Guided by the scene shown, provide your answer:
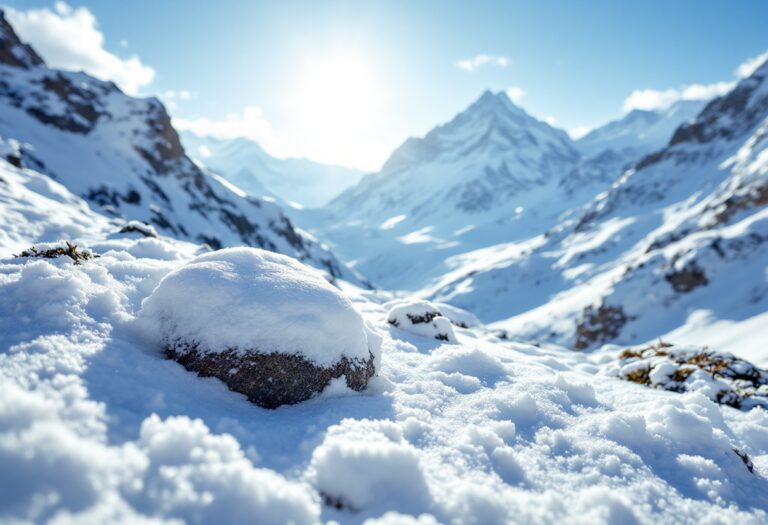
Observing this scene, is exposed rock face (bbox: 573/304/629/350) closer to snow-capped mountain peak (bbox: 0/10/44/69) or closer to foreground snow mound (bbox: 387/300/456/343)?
foreground snow mound (bbox: 387/300/456/343)

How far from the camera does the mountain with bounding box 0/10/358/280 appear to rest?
3822 centimetres

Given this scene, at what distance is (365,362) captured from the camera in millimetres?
4844

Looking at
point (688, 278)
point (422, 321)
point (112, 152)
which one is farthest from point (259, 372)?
point (112, 152)

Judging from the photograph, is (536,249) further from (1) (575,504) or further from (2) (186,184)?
(1) (575,504)

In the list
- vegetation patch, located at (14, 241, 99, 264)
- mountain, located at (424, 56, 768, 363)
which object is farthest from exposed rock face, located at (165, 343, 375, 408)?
mountain, located at (424, 56, 768, 363)

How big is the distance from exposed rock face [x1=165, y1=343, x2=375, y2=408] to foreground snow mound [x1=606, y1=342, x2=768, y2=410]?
774 cm

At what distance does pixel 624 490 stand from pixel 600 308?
135ft

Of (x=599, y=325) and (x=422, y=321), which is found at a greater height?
(x=599, y=325)

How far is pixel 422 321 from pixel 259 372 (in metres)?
4.62

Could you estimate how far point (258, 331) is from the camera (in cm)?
425

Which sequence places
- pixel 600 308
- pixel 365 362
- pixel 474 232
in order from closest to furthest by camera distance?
pixel 365 362 → pixel 600 308 → pixel 474 232

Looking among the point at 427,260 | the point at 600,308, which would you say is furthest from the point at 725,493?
the point at 427,260

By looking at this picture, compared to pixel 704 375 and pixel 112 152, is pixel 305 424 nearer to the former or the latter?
pixel 704 375

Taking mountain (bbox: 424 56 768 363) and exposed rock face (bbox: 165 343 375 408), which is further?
mountain (bbox: 424 56 768 363)
